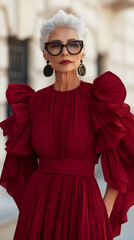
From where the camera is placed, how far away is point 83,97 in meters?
2.57

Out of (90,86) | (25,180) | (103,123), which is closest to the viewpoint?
(103,123)

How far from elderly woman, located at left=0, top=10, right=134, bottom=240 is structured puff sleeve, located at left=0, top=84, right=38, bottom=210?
0.02 meters

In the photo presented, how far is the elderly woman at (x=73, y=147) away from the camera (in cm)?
244

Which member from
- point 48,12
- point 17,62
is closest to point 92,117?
point 17,62

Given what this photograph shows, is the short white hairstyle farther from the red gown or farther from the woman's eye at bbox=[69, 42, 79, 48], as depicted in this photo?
the red gown

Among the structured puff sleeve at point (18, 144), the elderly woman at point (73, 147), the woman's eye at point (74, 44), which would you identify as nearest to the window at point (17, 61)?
the structured puff sleeve at point (18, 144)

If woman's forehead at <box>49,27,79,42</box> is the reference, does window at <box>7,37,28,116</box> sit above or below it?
below

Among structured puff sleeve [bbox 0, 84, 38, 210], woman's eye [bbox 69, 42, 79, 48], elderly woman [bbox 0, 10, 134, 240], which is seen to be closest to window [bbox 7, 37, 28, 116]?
structured puff sleeve [bbox 0, 84, 38, 210]

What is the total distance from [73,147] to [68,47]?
0.58 meters

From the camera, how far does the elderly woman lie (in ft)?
8.02

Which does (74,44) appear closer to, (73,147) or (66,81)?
(66,81)

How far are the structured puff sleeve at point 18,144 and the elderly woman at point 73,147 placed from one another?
0.02 meters

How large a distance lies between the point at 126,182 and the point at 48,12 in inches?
218

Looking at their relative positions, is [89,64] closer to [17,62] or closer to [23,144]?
[17,62]
